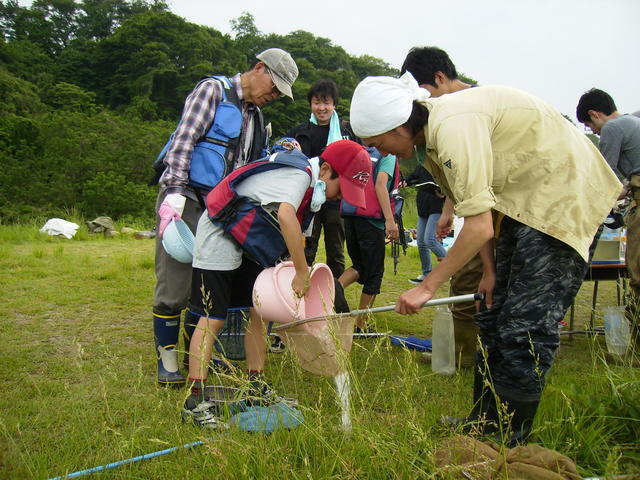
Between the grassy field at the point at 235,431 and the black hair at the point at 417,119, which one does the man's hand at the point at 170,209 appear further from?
the black hair at the point at 417,119

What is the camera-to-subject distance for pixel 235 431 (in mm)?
1906

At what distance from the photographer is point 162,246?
3.05 meters

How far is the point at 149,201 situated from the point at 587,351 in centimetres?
1437

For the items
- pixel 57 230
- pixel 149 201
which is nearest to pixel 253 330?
pixel 57 230

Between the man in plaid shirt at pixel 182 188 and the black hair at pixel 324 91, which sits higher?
the black hair at pixel 324 91

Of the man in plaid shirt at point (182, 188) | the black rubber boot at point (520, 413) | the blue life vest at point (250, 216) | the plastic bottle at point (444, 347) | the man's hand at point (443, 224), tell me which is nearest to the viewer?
the black rubber boot at point (520, 413)

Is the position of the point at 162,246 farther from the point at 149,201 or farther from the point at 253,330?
the point at 149,201

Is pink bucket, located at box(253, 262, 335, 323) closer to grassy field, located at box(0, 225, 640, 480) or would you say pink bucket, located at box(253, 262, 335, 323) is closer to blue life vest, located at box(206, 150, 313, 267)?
blue life vest, located at box(206, 150, 313, 267)

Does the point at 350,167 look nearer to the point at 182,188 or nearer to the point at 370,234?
the point at 182,188

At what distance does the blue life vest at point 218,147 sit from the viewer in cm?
303

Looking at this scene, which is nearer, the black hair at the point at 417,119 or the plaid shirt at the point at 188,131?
the black hair at the point at 417,119

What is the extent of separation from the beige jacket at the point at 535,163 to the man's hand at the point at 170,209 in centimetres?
145

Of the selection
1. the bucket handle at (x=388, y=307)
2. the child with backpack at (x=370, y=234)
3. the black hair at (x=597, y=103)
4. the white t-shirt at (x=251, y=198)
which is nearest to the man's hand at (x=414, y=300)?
the bucket handle at (x=388, y=307)

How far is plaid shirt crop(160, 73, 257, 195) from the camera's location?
2.95 meters
